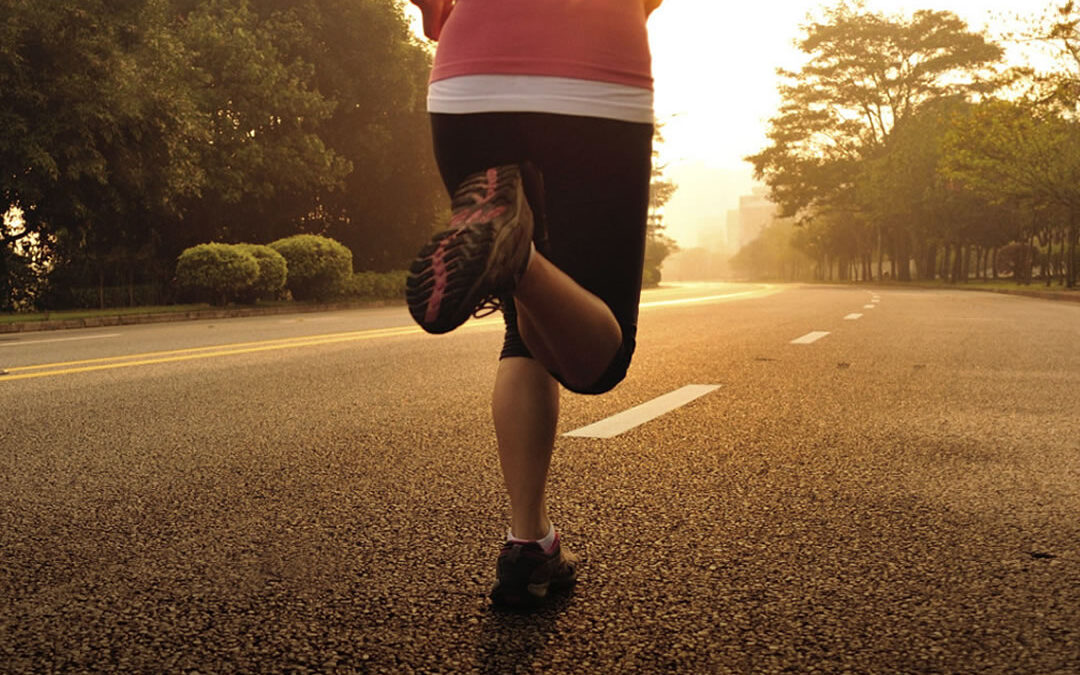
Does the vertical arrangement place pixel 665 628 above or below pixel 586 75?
below

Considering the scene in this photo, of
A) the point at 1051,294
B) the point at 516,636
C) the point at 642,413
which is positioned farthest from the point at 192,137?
the point at 516,636

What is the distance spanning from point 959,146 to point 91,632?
125 feet

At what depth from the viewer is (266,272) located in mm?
21406

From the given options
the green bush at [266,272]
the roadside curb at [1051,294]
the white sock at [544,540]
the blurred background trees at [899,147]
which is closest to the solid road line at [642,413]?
the white sock at [544,540]

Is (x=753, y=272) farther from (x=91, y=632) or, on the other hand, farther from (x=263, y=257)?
(x=91, y=632)

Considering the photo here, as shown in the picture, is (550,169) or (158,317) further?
(158,317)

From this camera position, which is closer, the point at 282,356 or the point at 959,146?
the point at 282,356

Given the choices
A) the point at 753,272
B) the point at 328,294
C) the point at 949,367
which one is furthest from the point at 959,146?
the point at 753,272

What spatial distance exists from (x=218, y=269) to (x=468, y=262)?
772 inches

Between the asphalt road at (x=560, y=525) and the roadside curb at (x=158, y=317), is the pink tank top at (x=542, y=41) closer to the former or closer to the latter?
the asphalt road at (x=560, y=525)

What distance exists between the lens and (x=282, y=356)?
27.3 feet

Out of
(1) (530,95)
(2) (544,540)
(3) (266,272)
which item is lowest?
(2) (544,540)

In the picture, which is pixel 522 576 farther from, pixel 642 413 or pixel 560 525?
pixel 642 413

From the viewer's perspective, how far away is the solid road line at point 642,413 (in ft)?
14.6
